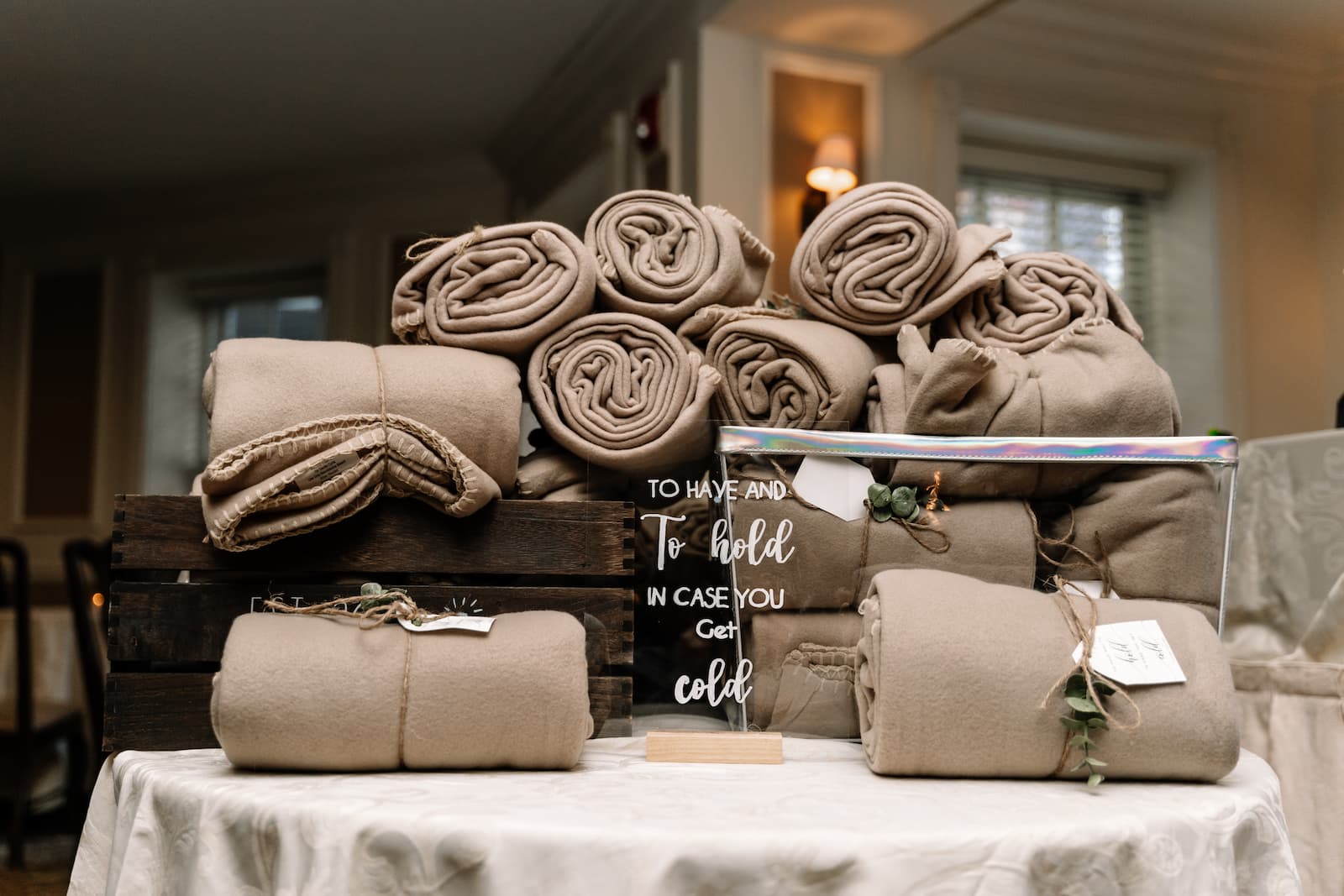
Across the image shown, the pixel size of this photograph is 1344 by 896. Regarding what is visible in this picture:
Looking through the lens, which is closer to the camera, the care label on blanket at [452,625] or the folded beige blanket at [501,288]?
the care label on blanket at [452,625]

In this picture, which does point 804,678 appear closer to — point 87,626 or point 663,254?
point 663,254

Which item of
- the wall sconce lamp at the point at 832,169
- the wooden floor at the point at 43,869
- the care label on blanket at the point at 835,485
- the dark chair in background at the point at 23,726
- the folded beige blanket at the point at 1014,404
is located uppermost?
the wall sconce lamp at the point at 832,169

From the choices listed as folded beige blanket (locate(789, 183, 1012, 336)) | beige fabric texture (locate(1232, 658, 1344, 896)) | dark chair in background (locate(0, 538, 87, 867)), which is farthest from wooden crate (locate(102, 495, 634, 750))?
dark chair in background (locate(0, 538, 87, 867))

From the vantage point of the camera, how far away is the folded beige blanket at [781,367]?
2.90 feet

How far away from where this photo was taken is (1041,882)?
1.87 ft

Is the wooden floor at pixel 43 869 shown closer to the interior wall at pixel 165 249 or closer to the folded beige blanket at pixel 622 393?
the folded beige blanket at pixel 622 393

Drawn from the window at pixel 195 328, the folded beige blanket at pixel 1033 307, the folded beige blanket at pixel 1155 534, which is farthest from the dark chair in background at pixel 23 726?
the folded beige blanket at pixel 1155 534

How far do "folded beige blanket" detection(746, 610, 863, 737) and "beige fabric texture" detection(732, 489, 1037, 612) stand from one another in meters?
0.02

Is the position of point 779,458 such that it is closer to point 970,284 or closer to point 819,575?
point 819,575

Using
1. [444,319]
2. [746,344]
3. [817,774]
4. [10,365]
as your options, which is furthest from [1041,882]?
[10,365]

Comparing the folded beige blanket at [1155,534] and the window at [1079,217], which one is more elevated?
the window at [1079,217]

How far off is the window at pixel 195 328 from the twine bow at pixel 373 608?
4.54m

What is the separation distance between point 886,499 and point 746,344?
0.18 metres

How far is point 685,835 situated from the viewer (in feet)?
1.82
